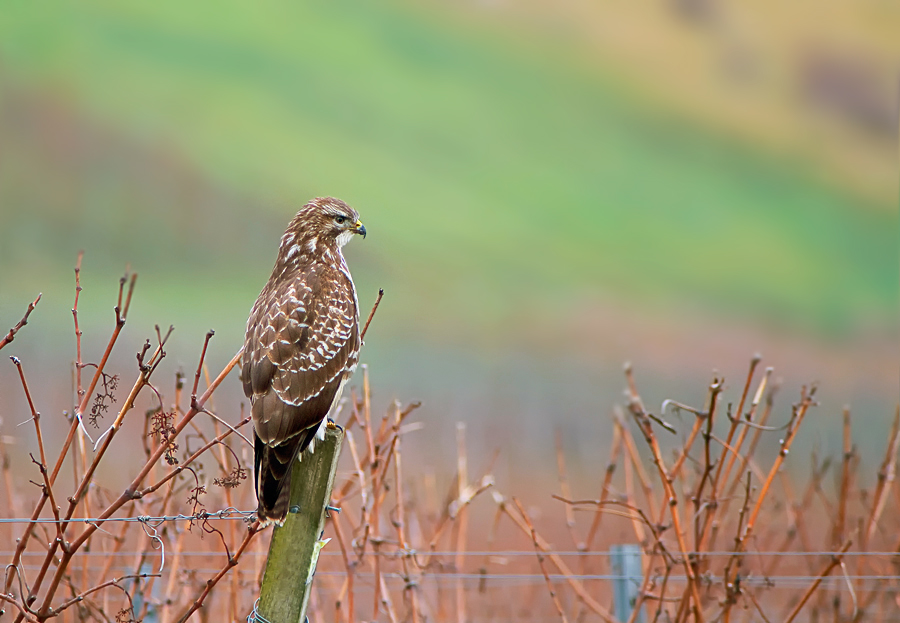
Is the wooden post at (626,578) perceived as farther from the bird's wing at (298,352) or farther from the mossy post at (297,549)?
the mossy post at (297,549)

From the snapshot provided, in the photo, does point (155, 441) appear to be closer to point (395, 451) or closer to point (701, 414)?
point (395, 451)

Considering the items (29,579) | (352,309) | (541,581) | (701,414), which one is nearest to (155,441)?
(352,309)

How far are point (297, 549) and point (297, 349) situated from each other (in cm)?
58

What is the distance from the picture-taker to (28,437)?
4836mm

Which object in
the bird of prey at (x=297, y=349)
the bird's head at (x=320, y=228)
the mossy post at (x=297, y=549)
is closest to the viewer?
the mossy post at (x=297, y=549)

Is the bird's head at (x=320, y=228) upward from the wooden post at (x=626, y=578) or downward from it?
upward

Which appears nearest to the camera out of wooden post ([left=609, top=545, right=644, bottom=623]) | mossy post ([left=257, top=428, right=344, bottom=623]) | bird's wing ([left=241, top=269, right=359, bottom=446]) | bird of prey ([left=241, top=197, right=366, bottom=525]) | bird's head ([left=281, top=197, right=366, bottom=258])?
mossy post ([left=257, top=428, right=344, bottom=623])

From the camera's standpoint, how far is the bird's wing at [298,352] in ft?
6.24

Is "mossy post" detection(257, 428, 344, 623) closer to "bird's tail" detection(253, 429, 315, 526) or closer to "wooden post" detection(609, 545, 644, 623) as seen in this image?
"bird's tail" detection(253, 429, 315, 526)

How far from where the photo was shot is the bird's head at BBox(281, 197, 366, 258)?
98.6 inches

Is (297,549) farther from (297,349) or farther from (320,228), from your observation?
(320,228)

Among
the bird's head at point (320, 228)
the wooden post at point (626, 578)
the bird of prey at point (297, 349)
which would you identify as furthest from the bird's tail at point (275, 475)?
the wooden post at point (626, 578)

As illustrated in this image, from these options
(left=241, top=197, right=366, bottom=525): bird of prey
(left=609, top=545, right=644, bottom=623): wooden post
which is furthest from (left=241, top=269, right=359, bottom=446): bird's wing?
(left=609, top=545, right=644, bottom=623): wooden post

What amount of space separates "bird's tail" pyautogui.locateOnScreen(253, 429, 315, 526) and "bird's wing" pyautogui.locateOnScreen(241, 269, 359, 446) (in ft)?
0.08
